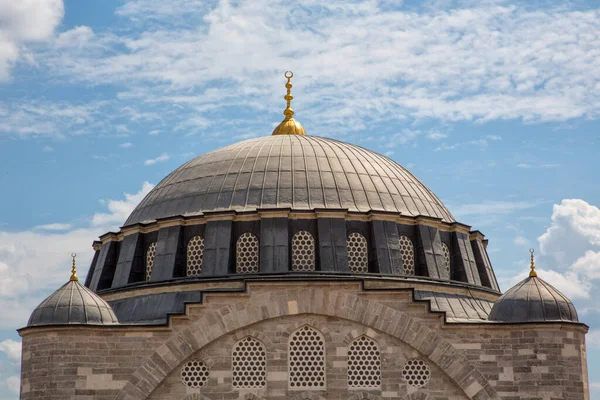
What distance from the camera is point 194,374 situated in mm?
38812

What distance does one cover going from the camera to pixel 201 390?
38.7 meters

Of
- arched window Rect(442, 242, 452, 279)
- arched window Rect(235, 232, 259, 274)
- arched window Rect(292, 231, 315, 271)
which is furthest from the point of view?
arched window Rect(442, 242, 452, 279)

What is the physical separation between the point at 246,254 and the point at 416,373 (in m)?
7.67

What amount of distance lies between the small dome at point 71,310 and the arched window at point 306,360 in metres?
5.33

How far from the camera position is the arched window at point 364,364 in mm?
38812

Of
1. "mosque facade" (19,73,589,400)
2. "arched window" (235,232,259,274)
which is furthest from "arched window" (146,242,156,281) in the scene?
"mosque facade" (19,73,589,400)

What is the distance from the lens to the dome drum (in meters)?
43.3

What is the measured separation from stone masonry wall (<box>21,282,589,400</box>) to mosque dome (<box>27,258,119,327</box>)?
427 mm

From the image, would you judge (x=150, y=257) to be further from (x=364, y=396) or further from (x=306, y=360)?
(x=364, y=396)

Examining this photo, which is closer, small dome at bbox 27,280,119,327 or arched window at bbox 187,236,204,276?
small dome at bbox 27,280,119,327

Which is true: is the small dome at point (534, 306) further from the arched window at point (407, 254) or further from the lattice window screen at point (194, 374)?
the lattice window screen at point (194, 374)

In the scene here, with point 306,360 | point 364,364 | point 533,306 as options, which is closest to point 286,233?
point 306,360

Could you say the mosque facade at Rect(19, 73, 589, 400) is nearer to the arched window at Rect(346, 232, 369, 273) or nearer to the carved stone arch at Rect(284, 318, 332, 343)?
the carved stone arch at Rect(284, 318, 332, 343)

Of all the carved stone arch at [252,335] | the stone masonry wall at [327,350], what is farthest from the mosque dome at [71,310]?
the carved stone arch at [252,335]
